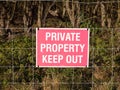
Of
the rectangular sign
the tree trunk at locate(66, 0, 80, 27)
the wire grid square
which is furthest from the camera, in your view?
the tree trunk at locate(66, 0, 80, 27)

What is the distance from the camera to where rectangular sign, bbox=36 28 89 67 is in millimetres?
3652

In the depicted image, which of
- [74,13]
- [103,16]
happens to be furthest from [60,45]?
[103,16]

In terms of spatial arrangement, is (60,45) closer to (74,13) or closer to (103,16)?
(74,13)

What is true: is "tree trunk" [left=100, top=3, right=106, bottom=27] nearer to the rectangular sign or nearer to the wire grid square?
the wire grid square

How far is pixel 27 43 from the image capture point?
390 centimetres

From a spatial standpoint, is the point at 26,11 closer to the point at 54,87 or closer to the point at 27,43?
the point at 27,43

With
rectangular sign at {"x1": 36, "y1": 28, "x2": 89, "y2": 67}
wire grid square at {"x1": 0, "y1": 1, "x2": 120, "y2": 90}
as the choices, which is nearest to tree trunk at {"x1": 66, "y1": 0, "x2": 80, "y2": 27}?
wire grid square at {"x1": 0, "y1": 1, "x2": 120, "y2": 90}

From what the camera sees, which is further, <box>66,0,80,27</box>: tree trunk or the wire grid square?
<box>66,0,80,27</box>: tree trunk

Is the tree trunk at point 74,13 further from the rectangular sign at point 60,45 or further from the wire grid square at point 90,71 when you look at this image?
the rectangular sign at point 60,45

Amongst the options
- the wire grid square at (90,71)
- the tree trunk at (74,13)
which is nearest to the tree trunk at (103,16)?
the wire grid square at (90,71)

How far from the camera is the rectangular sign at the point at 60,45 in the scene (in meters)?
3.65

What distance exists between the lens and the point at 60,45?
3.66 meters

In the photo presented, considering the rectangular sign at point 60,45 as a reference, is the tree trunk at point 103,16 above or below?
above

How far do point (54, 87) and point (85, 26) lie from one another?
2.85 feet
